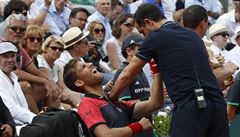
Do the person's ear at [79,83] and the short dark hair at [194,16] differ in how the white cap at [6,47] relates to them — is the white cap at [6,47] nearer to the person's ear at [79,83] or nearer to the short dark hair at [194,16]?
the person's ear at [79,83]

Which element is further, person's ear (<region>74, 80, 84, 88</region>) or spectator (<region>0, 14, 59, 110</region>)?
spectator (<region>0, 14, 59, 110</region>)

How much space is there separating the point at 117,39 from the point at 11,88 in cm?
384

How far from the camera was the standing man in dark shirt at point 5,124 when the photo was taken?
6.58 metres

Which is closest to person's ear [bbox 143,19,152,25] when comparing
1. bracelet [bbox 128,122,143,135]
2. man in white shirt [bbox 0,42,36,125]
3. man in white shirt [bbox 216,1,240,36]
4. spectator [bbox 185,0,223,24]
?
bracelet [bbox 128,122,143,135]

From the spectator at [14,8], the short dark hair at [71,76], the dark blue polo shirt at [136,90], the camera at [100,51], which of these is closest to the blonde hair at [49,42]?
the spectator at [14,8]

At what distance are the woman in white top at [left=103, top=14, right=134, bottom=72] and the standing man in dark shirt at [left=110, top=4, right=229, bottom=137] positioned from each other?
17.4 ft

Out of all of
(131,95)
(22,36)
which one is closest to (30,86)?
(22,36)

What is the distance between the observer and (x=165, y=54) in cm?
603

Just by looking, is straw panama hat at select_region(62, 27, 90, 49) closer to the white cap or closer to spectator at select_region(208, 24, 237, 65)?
the white cap

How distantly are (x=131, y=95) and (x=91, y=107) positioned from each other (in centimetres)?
172

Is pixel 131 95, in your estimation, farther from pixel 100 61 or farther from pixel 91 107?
pixel 100 61

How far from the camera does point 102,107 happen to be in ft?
19.5

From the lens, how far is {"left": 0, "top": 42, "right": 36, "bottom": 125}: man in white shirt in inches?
313

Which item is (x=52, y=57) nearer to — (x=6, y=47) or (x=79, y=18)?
(x=6, y=47)
